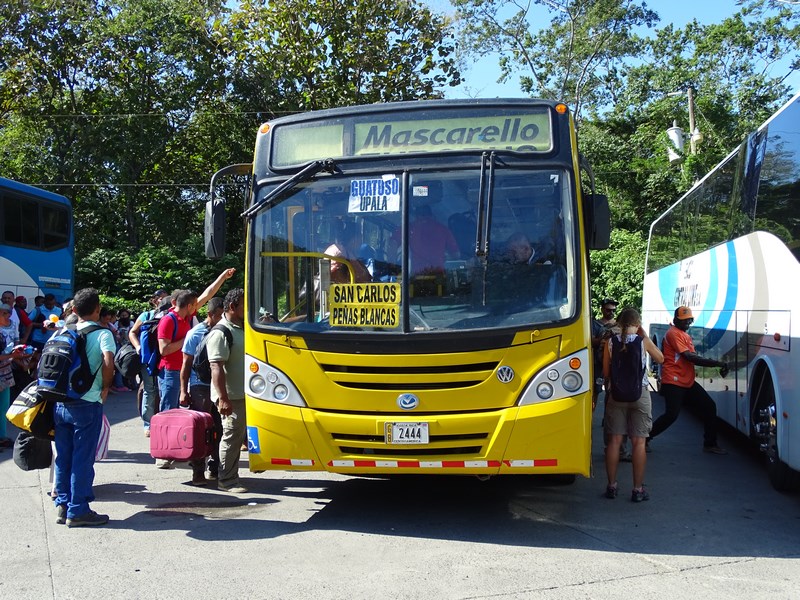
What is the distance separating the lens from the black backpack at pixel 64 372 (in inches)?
246

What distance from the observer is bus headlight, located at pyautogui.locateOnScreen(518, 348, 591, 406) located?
6148mm

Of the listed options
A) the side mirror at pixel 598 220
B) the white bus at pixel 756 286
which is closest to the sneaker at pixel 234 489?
the side mirror at pixel 598 220

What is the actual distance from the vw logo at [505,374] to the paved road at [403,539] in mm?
1187

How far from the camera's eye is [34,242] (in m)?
18.0

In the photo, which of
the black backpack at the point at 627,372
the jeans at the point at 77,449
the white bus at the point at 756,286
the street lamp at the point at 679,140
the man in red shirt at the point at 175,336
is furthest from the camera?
the street lamp at the point at 679,140

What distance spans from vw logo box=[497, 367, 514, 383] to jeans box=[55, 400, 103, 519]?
309 cm

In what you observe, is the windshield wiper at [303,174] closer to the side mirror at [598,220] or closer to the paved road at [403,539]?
the side mirror at [598,220]

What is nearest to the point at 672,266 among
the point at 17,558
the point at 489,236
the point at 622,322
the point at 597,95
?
the point at 622,322

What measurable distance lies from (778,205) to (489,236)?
380 cm

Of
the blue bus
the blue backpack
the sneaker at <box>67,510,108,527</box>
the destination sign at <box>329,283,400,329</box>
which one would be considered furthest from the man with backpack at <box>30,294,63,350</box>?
the destination sign at <box>329,283,400,329</box>

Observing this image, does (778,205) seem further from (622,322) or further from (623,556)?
(623,556)

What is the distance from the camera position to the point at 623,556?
19.1ft

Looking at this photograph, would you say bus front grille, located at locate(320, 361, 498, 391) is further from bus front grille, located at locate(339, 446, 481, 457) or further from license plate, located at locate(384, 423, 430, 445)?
bus front grille, located at locate(339, 446, 481, 457)

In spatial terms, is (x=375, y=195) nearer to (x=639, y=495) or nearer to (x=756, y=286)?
(x=639, y=495)
